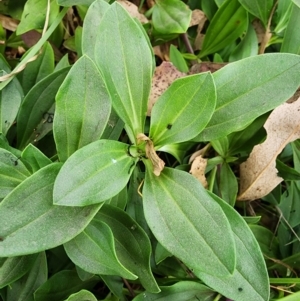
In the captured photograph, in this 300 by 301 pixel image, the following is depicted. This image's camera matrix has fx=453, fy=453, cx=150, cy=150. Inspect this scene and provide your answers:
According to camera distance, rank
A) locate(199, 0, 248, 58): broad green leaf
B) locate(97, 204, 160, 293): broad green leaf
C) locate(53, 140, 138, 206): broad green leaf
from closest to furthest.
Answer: locate(53, 140, 138, 206): broad green leaf, locate(97, 204, 160, 293): broad green leaf, locate(199, 0, 248, 58): broad green leaf

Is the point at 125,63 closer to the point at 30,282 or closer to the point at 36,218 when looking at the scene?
the point at 36,218

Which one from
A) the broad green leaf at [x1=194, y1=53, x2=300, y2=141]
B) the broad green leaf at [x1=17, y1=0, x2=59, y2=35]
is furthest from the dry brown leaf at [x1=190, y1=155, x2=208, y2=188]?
the broad green leaf at [x1=17, y1=0, x2=59, y2=35]

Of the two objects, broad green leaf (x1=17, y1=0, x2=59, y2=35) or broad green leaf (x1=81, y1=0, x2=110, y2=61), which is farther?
broad green leaf (x1=17, y1=0, x2=59, y2=35)

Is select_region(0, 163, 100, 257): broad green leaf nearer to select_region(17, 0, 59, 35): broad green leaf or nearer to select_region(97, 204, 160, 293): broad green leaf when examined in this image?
select_region(97, 204, 160, 293): broad green leaf

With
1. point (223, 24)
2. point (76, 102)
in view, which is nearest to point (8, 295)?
point (76, 102)

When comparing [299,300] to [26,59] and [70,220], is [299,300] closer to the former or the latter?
[70,220]

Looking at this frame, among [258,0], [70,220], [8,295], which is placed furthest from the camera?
[258,0]

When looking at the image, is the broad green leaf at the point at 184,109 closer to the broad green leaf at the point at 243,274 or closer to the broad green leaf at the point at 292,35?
the broad green leaf at the point at 243,274
